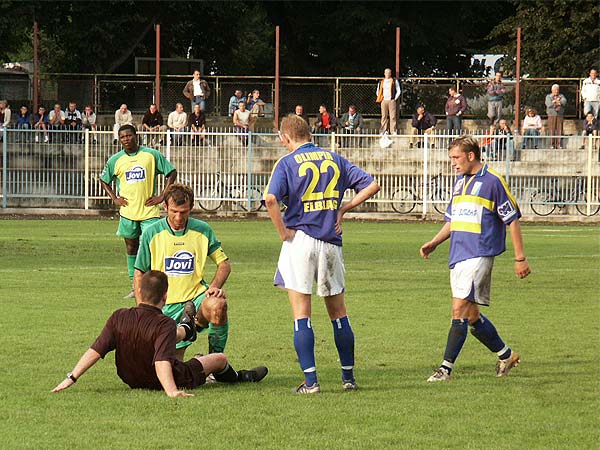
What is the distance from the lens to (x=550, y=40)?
44281mm

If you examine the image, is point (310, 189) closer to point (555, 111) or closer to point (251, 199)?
point (251, 199)

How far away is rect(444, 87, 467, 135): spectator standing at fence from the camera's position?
35656 millimetres

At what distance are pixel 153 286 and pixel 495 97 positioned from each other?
2922cm

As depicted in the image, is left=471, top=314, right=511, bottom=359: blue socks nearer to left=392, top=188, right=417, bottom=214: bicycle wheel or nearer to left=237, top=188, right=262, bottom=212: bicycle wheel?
left=392, top=188, right=417, bottom=214: bicycle wheel

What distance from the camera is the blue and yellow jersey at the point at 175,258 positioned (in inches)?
364

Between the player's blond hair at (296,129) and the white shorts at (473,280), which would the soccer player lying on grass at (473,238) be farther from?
the player's blond hair at (296,129)

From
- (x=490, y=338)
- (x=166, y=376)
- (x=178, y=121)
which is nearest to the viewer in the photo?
(x=166, y=376)

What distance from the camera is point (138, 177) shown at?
1489 centimetres

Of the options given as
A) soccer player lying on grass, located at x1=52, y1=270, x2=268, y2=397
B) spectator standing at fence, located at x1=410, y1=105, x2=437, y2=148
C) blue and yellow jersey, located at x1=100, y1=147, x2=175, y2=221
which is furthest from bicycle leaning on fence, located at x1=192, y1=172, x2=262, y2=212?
soccer player lying on grass, located at x1=52, y1=270, x2=268, y2=397

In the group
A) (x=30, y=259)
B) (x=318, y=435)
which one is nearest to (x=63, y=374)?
(x=318, y=435)

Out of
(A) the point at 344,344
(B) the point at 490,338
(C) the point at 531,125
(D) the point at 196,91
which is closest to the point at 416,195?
(C) the point at 531,125

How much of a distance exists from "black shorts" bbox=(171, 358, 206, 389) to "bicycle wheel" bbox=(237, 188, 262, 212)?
25156 mm

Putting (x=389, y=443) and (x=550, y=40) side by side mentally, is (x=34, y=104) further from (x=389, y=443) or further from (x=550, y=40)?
(x=389, y=443)

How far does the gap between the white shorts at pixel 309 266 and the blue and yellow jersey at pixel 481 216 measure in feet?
4.16
